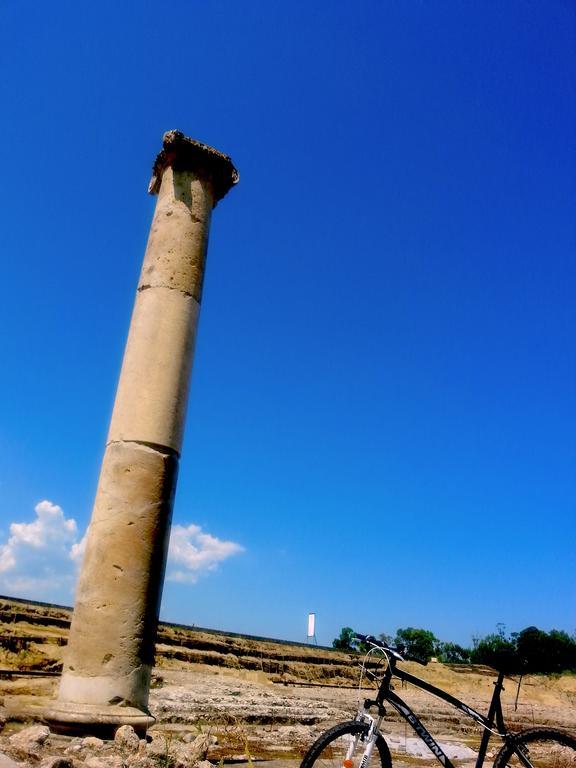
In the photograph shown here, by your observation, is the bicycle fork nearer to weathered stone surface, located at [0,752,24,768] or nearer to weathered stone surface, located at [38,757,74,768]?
weathered stone surface, located at [38,757,74,768]

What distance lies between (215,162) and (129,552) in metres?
5.40

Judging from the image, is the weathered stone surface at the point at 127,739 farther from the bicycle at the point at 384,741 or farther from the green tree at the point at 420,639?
the green tree at the point at 420,639

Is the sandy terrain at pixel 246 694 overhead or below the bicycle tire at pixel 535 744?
below

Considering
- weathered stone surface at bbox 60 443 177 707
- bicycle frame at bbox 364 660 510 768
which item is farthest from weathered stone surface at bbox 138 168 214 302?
bicycle frame at bbox 364 660 510 768

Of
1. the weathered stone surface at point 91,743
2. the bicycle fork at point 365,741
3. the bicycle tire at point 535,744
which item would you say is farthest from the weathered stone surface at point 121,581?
the bicycle tire at point 535,744

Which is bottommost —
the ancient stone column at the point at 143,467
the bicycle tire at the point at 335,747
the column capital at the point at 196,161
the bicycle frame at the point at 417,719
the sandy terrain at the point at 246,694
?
the sandy terrain at the point at 246,694

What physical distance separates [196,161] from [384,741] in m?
7.23

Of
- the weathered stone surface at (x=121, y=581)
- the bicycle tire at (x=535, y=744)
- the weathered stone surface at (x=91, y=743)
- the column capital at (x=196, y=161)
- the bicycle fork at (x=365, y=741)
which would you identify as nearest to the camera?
the bicycle fork at (x=365, y=741)

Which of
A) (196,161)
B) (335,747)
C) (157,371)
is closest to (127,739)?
(335,747)

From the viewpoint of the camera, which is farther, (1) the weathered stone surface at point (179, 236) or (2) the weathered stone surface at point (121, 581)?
(1) the weathered stone surface at point (179, 236)

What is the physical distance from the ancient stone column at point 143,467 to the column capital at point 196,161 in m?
0.01

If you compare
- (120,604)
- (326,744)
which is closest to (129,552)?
(120,604)

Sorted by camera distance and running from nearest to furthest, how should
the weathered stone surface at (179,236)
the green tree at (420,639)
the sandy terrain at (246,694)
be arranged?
the weathered stone surface at (179,236), the sandy terrain at (246,694), the green tree at (420,639)

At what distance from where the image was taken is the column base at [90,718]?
17.9ft
